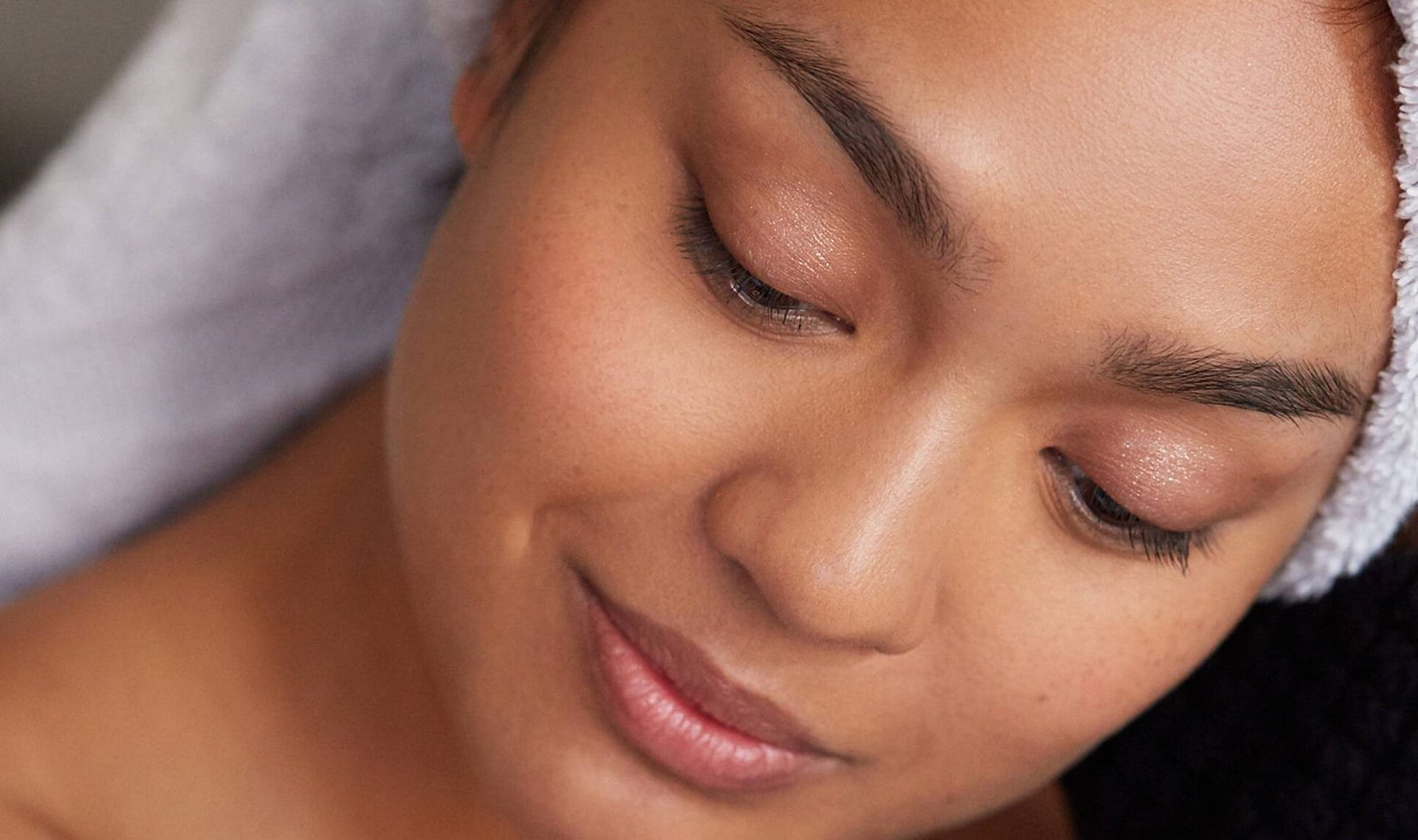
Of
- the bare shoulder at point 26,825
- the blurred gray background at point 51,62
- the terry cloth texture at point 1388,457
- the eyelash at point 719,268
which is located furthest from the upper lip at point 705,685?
the blurred gray background at point 51,62

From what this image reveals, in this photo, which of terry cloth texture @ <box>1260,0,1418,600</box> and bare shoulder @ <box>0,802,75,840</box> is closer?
terry cloth texture @ <box>1260,0,1418,600</box>

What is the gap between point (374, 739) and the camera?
103cm

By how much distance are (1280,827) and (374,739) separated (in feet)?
2.16

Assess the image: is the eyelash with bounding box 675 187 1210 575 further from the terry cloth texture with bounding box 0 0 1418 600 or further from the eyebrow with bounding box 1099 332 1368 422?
the terry cloth texture with bounding box 0 0 1418 600

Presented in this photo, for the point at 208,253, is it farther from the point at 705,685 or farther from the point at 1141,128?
the point at 1141,128

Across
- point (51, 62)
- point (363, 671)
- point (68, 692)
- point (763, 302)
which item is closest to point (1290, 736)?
point (763, 302)

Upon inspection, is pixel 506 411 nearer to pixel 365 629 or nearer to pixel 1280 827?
pixel 365 629

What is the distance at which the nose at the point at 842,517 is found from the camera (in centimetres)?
71

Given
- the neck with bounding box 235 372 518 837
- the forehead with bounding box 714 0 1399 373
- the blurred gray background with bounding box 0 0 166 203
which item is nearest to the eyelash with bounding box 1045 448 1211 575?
the forehead with bounding box 714 0 1399 373

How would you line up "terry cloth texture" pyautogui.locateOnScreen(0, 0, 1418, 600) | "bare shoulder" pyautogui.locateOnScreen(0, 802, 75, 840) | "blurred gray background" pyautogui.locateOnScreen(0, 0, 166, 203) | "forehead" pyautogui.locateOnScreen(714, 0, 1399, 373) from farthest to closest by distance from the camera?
"blurred gray background" pyautogui.locateOnScreen(0, 0, 166, 203)
"terry cloth texture" pyautogui.locateOnScreen(0, 0, 1418, 600)
"bare shoulder" pyautogui.locateOnScreen(0, 802, 75, 840)
"forehead" pyautogui.locateOnScreen(714, 0, 1399, 373)

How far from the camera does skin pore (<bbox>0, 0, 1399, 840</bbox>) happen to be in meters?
0.66

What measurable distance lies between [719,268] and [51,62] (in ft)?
3.81

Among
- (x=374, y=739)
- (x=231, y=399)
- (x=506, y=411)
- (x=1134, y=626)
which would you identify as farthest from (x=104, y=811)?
(x=1134, y=626)

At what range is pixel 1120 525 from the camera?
2.56 ft
